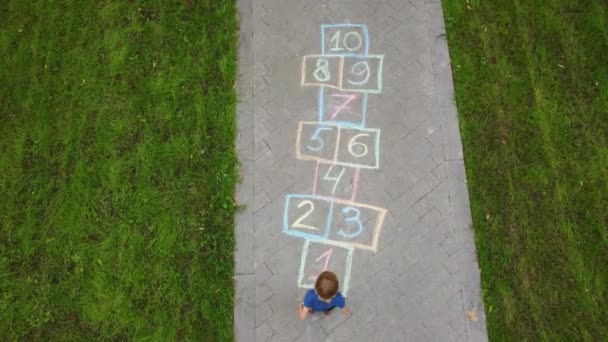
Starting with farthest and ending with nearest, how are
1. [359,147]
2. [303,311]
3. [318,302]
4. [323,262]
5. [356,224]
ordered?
[359,147]
[356,224]
[323,262]
[303,311]
[318,302]

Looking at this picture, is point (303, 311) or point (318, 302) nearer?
point (318, 302)

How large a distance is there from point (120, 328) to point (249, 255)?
1.51 metres

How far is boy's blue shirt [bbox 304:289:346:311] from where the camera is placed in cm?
439

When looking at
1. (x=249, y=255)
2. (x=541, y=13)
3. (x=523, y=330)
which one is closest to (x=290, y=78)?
(x=249, y=255)

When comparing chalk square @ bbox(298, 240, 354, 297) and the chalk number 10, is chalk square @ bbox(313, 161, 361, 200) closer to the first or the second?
chalk square @ bbox(298, 240, 354, 297)

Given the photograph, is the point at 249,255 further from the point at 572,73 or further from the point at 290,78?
the point at 572,73

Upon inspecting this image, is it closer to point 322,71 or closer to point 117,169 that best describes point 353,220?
point 322,71

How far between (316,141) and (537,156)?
2.47m

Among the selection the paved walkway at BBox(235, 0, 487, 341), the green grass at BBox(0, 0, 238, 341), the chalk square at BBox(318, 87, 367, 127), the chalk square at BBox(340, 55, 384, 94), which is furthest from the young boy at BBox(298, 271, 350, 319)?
the chalk square at BBox(340, 55, 384, 94)

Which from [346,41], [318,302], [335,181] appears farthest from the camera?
[346,41]

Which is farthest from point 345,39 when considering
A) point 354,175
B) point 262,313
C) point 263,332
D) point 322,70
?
point 263,332

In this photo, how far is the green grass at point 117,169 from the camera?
16.6 ft

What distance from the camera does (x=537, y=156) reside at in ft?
17.5

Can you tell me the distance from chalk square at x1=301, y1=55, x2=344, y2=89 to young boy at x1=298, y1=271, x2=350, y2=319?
2422 millimetres
